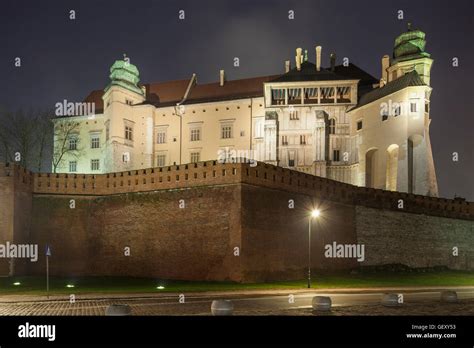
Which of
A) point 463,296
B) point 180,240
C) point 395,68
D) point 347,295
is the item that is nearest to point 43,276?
point 180,240

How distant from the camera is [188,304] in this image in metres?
22.5

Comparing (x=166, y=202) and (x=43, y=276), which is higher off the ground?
(x=166, y=202)

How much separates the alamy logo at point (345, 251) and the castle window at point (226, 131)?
2575cm

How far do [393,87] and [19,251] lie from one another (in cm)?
3853

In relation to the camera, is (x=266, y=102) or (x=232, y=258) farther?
(x=266, y=102)

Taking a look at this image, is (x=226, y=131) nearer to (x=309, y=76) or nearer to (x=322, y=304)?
(x=309, y=76)

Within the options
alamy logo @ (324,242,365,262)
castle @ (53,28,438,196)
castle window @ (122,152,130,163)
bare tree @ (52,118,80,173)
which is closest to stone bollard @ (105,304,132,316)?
alamy logo @ (324,242,365,262)

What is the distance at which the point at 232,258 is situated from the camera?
34.4 m

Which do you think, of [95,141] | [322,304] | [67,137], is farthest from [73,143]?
[322,304]

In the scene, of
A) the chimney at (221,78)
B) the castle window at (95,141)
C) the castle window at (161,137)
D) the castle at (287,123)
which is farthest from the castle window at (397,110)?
the castle window at (95,141)

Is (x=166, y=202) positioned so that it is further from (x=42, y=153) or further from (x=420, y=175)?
(x=420, y=175)

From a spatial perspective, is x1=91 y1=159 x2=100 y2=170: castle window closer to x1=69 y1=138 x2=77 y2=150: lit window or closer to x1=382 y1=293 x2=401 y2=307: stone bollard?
x1=69 y1=138 x2=77 y2=150: lit window

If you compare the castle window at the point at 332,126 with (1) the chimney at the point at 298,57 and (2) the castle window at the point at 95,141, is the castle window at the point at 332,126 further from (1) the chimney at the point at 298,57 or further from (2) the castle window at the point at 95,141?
(2) the castle window at the point at 95,141
